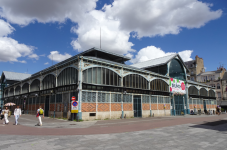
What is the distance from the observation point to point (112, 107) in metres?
25.3

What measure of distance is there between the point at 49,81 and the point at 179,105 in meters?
29.9

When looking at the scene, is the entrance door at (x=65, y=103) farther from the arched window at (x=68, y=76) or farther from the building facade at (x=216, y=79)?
the building facade at (x=216, y=79)

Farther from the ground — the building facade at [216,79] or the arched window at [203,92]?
the building facade at [216,79]

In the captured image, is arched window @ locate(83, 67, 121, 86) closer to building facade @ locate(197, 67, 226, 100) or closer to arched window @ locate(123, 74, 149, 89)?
arched window @ locate(123, 74, 149, 89)

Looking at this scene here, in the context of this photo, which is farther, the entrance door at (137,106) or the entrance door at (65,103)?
the entrance door at (137,106)

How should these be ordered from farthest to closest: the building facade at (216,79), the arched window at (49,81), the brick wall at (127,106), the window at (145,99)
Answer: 1. the building facade at (216,79)
2. the window at (145,99)
3. the arched window at (49,81)
4. the brick wall at (127,106)

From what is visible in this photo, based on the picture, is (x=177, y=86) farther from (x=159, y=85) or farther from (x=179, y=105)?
(x=159, y=85)

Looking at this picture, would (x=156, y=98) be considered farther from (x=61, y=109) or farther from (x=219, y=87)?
(x=219, y=87)

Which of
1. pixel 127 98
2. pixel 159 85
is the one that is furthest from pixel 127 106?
pixel 159 85

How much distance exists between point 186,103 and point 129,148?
40229 millimetres

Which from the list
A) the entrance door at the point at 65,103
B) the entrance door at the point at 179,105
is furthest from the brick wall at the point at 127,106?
the entrance door at the point at 179,105

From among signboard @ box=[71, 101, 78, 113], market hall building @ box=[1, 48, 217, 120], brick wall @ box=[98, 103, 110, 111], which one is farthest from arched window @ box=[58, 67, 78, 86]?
brick wall @ box=[98, 103, 110, 111]

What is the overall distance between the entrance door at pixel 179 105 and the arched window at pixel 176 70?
560cm

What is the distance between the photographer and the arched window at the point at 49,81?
28.9 metres
